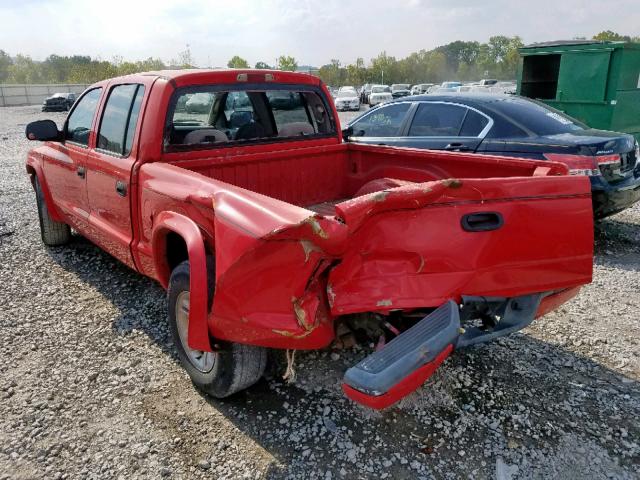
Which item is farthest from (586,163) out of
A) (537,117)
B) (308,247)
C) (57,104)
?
(57,104)

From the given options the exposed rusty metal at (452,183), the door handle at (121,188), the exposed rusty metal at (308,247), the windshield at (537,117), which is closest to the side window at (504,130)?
Answer: the windshield at (537,117)

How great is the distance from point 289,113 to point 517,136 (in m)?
2.80

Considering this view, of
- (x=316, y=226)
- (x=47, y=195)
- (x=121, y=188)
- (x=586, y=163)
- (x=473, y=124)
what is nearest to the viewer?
(x=316, y=226)

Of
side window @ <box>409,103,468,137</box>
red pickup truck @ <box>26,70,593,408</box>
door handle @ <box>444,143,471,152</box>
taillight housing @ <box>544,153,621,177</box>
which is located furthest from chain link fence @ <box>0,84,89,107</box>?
taillight housing @ <box>544,153,621,177</box>

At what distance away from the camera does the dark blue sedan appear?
18.4 ft

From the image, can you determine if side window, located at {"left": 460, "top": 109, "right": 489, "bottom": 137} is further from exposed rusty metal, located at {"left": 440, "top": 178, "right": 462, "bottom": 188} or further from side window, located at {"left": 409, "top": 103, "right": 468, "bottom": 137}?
exposed rusty metal, located at {"left": 440, "top": 178, "right": 462, "bottom": 188}

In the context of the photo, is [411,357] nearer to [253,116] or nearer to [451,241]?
[451,241]

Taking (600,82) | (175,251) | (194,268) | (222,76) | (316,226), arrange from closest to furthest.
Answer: (316,226), (194,268), (175,251), (222,76), (600,82)

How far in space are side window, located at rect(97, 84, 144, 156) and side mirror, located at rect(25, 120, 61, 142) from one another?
2.35 feet

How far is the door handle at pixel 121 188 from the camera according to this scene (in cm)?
378

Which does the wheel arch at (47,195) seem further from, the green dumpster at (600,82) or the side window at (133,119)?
the green dumpster at (600,82)

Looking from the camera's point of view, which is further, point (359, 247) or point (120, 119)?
point (120, 119)

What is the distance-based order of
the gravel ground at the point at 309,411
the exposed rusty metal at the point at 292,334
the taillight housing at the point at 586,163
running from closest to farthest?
the exposed rusty metal at the point at 292,334
the gravel ground at the point at 309,411
the taillight housing at the point at 586,163

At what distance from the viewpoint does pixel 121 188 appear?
382 centimetres
